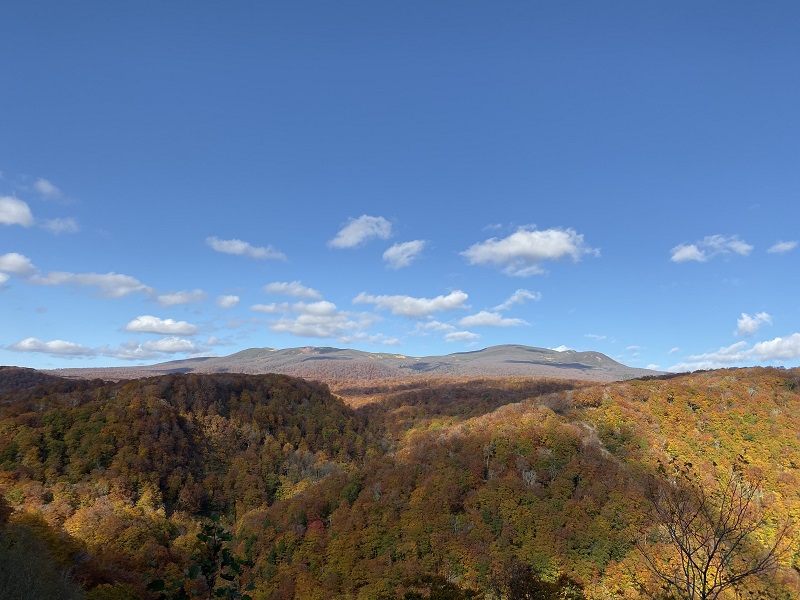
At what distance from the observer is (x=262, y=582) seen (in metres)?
73.4

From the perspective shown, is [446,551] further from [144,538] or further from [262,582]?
[144,538]

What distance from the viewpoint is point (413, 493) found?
89562mm

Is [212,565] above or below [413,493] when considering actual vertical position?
above

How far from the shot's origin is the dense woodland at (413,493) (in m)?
59.7

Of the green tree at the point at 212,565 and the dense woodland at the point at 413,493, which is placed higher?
the green tree at the point at 212,565

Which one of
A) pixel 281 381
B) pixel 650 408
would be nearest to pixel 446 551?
pixel 650 408

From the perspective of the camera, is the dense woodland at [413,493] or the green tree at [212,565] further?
the dense woodland at [413,493]

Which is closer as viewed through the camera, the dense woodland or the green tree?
the green tree

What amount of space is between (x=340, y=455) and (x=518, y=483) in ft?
302

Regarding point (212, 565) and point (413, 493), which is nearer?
point (212, 565)

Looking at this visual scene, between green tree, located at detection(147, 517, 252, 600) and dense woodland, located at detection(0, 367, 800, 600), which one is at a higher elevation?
green tree, located at detection(147, 517, 252, 600)

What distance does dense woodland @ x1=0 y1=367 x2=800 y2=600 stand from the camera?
59.7m

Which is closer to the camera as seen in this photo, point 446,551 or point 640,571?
point 640,571

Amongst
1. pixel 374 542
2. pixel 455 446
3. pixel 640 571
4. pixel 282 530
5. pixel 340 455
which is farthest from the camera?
pixel 340 455
